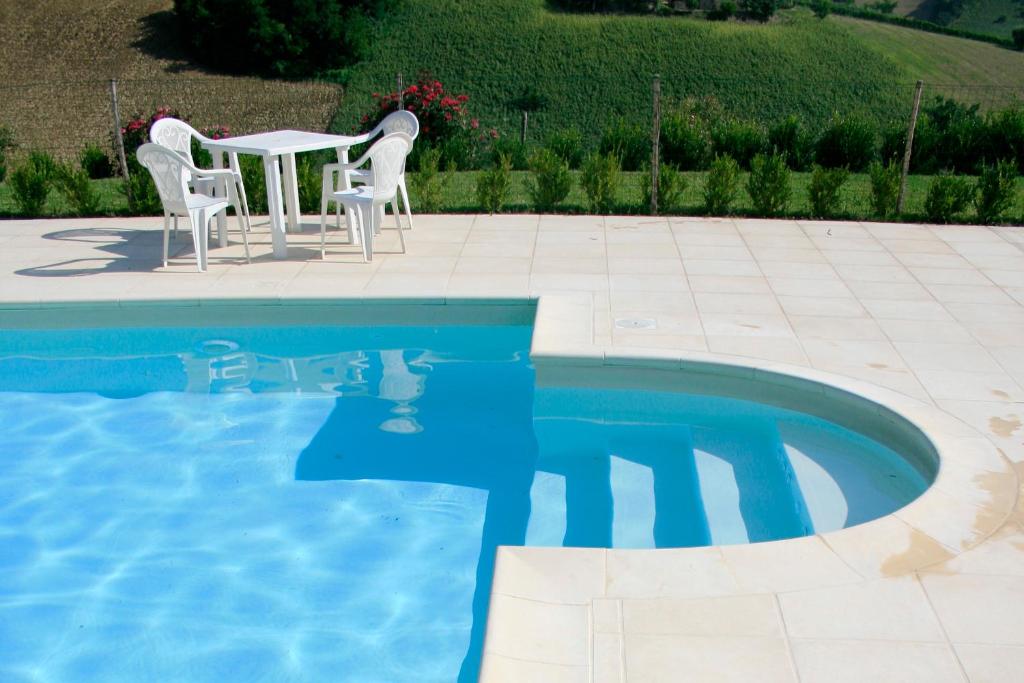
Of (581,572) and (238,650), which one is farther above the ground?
(581,572)

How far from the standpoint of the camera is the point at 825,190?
28.8 ft

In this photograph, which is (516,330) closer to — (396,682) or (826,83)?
(396,682)

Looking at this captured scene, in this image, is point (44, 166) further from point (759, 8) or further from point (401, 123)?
point (759, 8)

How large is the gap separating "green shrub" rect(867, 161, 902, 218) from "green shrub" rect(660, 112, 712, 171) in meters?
3.85

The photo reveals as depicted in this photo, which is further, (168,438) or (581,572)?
(168,438)

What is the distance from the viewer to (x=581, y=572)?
320 cm

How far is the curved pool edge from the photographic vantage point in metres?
2.81

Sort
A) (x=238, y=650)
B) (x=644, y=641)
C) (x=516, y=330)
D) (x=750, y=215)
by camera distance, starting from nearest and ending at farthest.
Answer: (x=644, y=641), (x=238, y=650), (x=516, y=330), (x=750, y=215)

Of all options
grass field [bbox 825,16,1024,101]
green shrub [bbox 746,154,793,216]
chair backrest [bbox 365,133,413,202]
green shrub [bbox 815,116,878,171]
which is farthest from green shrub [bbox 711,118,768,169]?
grass field [bbox 825,16,1024,101]

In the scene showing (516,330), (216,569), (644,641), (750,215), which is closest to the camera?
(644,641)

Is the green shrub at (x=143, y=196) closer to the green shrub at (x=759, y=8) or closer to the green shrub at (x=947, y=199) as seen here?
the green shrub at (x=947, y=199)

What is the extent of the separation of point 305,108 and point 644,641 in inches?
1011

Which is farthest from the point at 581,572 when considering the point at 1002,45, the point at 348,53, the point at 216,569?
the point at 1002,45

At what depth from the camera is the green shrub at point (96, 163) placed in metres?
12.2
